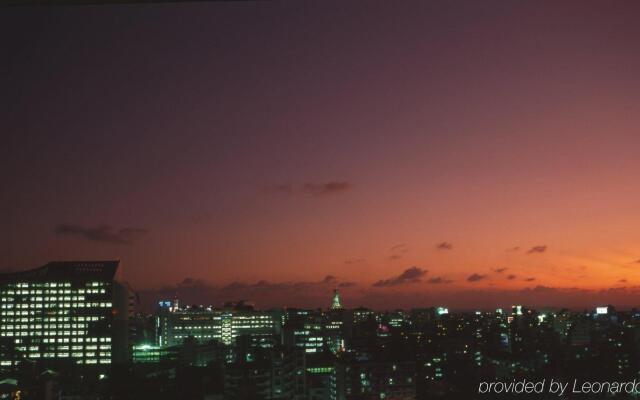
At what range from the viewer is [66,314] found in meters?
19.4

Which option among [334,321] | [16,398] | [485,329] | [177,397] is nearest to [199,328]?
[334,321]

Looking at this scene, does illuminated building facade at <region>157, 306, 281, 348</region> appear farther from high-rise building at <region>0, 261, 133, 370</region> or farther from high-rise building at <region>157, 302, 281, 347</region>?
high-rise building at <region>0, 261, 133, 370</region>

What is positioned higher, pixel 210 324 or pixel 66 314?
pixel 66 314

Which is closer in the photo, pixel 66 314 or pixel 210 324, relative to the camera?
pixel 66 314

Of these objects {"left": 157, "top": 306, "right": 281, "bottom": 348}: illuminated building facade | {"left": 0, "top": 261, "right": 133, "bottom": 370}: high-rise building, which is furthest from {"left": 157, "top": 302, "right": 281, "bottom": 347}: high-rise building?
{"left": 0, "top": 261, "right": 133, "bottom": 370}: high-rise building

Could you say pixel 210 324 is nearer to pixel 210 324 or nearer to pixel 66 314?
pixel 210 324

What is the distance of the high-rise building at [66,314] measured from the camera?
19.0 meters

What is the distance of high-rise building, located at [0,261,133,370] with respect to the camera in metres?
19.0

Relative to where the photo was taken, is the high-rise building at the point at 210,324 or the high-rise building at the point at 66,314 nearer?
the high-rise building at the point at 66,314

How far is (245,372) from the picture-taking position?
35.6 ft

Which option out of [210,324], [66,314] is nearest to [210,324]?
[210,324]

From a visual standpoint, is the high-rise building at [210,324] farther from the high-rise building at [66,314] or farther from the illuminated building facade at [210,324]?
the high-rise building at [66,314]

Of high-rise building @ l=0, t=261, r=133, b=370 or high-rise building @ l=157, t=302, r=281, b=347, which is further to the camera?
high-rise building @ l=157, t=302, r=281, b=347

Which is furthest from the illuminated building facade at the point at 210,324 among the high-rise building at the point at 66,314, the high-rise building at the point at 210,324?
the high-rise building at the point at 66,314
